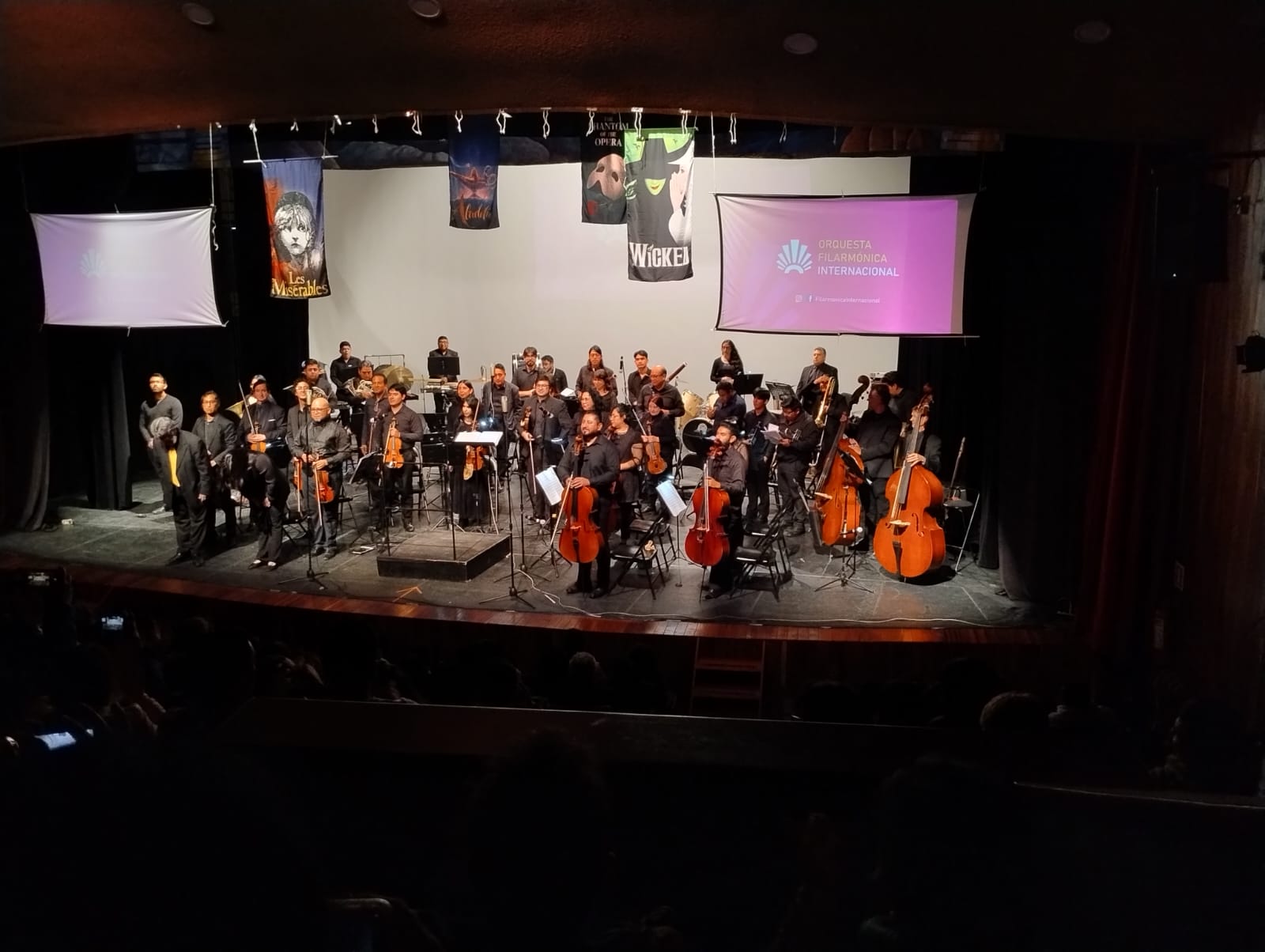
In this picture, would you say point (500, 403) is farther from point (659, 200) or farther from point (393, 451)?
point (659, 200)

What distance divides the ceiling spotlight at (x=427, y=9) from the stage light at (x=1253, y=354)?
182 inches

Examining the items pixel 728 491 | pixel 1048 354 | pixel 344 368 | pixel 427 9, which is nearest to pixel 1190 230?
pixel 1048 354

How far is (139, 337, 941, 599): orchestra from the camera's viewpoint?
8.83 m

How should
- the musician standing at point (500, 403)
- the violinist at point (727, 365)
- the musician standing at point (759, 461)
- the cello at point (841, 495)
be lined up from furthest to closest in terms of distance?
1. the violinist at point (727, 365)
2. the musician standing at point (500, 403)
3. the musician standing at point (759, 461)
4. the cello at point (841, 495)

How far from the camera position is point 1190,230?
567 cm

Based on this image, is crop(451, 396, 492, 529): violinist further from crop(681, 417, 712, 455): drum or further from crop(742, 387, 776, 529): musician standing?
crop(742, 387, 776, 529): musician standing

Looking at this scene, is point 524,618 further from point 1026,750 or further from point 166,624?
point 1026,750

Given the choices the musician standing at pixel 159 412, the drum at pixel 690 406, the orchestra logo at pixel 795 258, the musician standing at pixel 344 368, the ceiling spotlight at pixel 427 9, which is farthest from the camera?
the musician standing at pixel 344 368

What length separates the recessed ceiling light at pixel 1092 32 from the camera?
16.9 feet

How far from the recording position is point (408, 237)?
1451cm

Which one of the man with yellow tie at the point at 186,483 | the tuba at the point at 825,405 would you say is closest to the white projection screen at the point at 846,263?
the tuba at the point at 825,405

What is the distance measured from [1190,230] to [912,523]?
3.36 meters

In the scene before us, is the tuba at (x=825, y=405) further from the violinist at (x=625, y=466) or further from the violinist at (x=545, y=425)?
the violinist at (x=545, y=425)

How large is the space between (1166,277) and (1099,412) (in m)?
1.85
